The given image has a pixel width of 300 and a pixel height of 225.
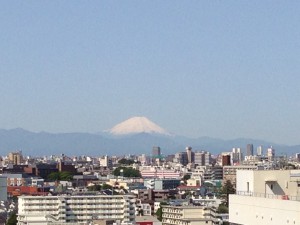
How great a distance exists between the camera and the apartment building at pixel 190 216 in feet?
171

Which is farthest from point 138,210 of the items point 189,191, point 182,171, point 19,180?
point 182,171

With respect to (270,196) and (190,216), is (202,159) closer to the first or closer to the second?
(190,216)

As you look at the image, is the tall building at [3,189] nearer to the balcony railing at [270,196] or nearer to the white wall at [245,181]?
the white wall at [245,181]

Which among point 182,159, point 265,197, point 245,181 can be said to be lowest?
point 265,197

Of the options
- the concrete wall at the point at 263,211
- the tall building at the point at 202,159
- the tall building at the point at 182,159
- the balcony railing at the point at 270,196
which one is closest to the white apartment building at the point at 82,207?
the balcony railing at the point at 270,196

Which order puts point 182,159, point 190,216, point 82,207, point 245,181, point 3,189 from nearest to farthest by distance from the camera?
point 245,181, point 190,216, point 82,207, point 3,189, point 182,159

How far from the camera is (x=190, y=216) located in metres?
53.0

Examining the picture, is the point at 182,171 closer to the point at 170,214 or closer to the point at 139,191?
the point at 139,191

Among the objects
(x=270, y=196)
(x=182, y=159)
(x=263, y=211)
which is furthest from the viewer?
(x=182, y=159)

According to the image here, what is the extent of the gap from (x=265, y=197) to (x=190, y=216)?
1529 inches

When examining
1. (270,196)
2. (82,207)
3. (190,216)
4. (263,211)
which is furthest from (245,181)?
(82,207)

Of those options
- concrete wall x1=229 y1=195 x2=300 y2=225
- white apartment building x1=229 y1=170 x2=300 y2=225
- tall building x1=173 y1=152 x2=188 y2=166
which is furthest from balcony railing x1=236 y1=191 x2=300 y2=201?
tall building x1=173 y1=152 x2=188 y2=166

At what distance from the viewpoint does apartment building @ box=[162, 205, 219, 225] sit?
52250 millimetres

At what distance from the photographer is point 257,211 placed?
1435 centimetres
